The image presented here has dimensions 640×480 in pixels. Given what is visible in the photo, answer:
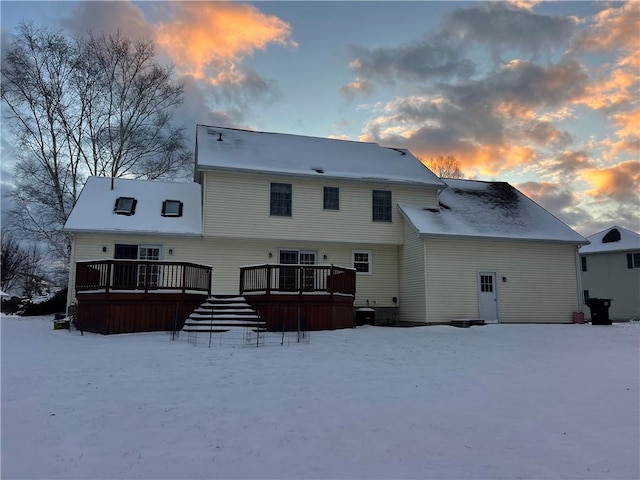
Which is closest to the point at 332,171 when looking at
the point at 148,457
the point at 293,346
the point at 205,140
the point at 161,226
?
the point at 205,140

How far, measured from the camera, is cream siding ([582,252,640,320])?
27.8 m

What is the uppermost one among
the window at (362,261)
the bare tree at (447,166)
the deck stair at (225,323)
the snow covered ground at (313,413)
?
the bare tree at (447,166)

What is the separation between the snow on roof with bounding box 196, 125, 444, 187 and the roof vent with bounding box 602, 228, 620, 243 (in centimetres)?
1618

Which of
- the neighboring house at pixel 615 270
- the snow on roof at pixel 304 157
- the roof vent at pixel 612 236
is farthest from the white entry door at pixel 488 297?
the roof vent at pixel 612 236

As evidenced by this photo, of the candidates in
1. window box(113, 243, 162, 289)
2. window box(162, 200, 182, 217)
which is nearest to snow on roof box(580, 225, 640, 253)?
window box(162, 200, 182, 217)

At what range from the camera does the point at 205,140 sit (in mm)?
19844

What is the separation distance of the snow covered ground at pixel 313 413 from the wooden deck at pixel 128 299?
9.23ft

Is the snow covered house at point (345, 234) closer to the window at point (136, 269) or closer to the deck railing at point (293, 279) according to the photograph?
the window at point (136, 269)

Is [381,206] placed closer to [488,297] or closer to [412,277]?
[412,277]

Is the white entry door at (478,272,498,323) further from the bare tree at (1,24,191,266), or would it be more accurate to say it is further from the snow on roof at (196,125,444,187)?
the bare tree at (1,24,191,266)

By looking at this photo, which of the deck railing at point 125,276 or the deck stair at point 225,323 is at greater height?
the deck railing at point 125,276

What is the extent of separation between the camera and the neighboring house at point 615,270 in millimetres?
27844

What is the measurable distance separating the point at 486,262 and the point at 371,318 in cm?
507

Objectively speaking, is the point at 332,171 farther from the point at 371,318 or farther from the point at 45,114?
the point at 45,114
